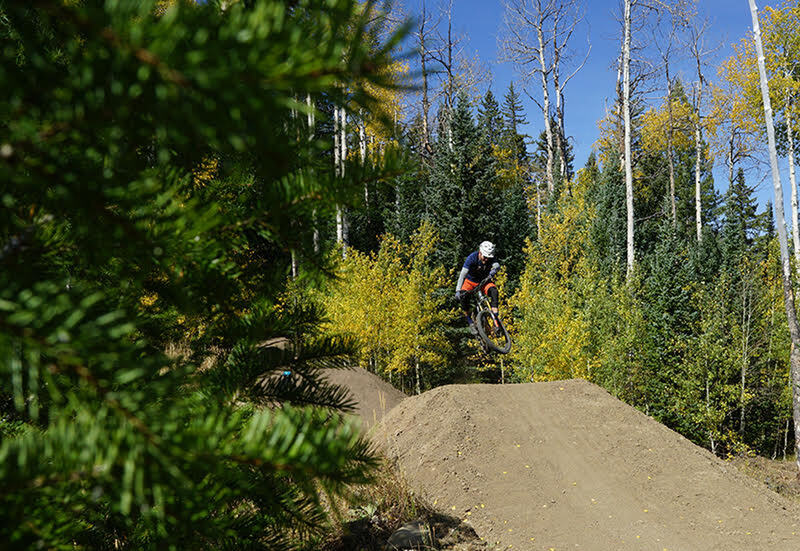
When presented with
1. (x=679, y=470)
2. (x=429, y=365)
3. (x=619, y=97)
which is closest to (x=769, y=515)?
(x=679, y=470)

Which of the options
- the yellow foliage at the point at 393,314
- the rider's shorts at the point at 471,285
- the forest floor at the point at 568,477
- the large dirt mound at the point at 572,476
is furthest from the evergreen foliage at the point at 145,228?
the yellow foliage at the point at 393,314

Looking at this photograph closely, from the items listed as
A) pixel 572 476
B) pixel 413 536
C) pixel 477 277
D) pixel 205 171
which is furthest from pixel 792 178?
pixel 205 171

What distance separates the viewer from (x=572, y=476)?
8.74 m

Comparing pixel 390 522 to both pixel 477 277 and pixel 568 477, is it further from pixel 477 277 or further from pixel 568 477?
pixel 477 277

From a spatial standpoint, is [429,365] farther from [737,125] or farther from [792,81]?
[737,125]

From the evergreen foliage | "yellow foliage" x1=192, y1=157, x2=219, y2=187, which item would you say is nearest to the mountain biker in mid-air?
"yellow foliage" x1=192, y1=157, x2=219, y2=187

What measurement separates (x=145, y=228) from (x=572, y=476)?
9.43 meters

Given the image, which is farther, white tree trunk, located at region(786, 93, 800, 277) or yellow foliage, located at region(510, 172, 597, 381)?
white tree trunk, located at region(786, 93, 800, 277)

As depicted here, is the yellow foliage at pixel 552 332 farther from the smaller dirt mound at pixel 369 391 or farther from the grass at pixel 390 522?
the grass at pixel 390 522

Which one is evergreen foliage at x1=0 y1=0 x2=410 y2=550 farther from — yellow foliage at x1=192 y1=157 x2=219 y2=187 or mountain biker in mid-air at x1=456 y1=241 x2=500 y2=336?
mountain biker in mid-air at x1=456 y1=241 x2=500 y2=336

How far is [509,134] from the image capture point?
5112cm

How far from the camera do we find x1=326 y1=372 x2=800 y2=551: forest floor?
7.28 metres

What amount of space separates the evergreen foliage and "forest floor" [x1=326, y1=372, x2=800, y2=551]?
6.46 m

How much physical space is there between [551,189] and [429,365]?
1730 cm
